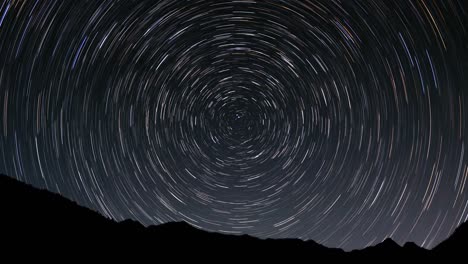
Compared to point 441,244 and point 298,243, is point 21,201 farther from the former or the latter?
point 441,244

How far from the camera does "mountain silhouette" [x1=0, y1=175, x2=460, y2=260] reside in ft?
89.1

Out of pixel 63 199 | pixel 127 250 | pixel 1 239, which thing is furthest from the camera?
pixel 63 199

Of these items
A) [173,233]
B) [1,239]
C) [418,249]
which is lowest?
[1,239]

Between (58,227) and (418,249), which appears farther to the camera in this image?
(418,249)

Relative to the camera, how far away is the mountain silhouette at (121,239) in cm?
2717

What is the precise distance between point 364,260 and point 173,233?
75.7ft

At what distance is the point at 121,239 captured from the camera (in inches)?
1421

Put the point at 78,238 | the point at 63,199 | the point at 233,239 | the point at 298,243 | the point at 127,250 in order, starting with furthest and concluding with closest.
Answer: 1. the point at 298,243
2. the point at 233,239
3. the point at 63,199
4. the point at 127,250
5. the point at 78,238

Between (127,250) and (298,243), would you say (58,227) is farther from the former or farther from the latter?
(298,243)

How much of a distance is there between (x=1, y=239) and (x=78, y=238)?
8.87 metres

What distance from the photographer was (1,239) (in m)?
22.6

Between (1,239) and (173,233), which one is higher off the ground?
(173,233)

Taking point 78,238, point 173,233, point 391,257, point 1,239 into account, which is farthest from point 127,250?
point 391,257

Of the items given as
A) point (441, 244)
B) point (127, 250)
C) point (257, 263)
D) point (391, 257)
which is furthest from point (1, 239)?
point (391, 257)
